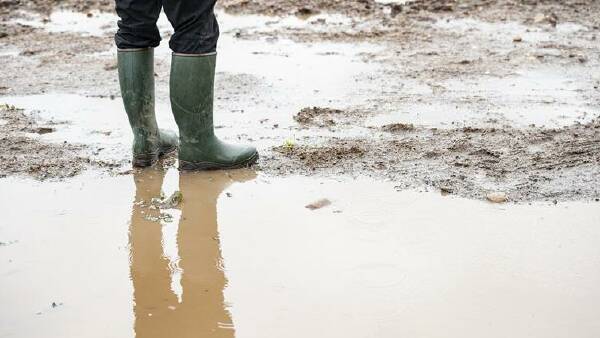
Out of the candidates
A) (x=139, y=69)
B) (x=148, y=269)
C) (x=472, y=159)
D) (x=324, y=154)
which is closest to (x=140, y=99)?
(x=139, y=69)

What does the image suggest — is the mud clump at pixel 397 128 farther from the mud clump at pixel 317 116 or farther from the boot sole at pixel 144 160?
the boot sole at pixel 144 160

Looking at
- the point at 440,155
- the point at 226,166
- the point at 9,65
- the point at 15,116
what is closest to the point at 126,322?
the point at 226,166

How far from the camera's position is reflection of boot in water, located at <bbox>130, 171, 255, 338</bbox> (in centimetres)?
240

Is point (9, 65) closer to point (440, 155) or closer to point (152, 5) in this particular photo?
point (152, 5)

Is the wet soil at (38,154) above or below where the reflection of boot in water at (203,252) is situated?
below

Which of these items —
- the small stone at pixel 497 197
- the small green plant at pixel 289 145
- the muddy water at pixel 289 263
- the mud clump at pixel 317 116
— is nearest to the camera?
the muddy water at pixel 289 263

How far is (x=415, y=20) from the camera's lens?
6.76m

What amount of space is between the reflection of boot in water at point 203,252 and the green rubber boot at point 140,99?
0.23m

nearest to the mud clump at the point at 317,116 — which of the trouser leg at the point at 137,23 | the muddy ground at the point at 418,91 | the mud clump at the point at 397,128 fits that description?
the muddy ground at the point at 418,91

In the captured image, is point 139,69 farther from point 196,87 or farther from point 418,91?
point 418,91

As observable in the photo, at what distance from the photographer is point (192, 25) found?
345cm

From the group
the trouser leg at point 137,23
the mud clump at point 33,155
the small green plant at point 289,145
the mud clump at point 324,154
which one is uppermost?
the trouser leg at point 137,23

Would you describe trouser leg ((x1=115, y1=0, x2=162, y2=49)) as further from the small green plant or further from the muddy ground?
the small green plant

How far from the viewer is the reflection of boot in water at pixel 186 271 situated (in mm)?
2404
